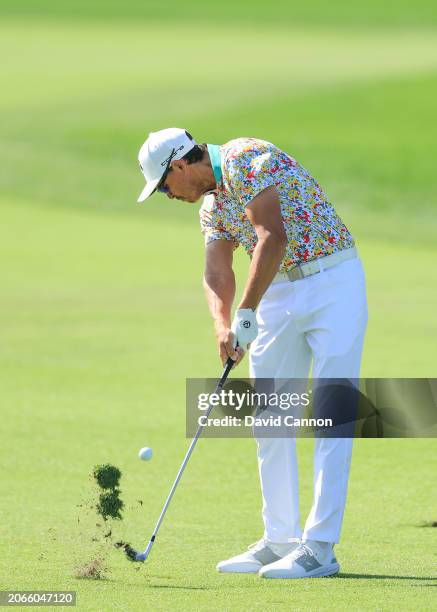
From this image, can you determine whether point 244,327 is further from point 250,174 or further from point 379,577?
point 379,577

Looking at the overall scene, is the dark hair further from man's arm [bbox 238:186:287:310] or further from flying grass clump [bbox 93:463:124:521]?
flying grass clump [bbox 93:463:124:521]

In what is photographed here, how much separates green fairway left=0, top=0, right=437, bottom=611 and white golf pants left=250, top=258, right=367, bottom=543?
33 centimetres

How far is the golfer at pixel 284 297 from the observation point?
6.70 meters

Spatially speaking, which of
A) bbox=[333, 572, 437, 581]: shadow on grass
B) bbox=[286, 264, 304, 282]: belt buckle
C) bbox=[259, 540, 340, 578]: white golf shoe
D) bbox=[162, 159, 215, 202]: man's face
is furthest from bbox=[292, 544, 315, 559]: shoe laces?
bbox=[162, 159, 215, 202]: man's face

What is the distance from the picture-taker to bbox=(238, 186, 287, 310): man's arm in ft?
21.6

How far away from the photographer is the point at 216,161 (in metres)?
6.81

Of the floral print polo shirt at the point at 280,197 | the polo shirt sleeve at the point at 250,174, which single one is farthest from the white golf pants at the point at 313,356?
the polo shirt sleeve at the point at 250,174

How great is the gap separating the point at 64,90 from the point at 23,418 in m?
29.1

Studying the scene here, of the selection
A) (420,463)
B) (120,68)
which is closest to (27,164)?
(120,68)

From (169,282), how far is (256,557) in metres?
13.4

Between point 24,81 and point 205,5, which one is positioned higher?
point 205,5

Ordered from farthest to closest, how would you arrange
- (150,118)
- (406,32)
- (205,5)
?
(205,5) → (406,32) → (150,118)

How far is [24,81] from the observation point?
134 feet

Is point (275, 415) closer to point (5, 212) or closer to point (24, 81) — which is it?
point (5, 212)
